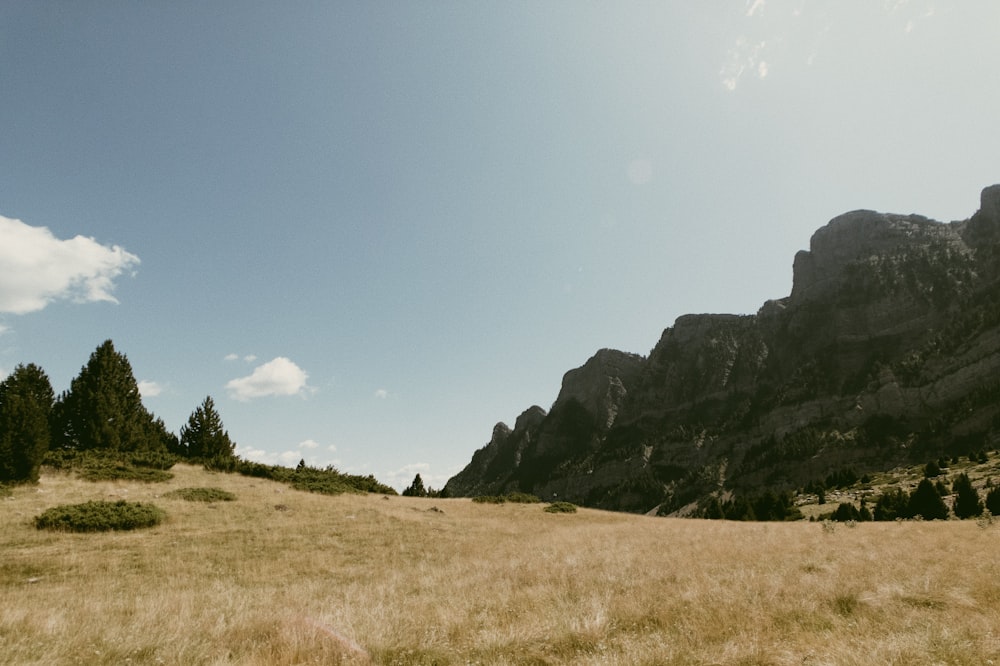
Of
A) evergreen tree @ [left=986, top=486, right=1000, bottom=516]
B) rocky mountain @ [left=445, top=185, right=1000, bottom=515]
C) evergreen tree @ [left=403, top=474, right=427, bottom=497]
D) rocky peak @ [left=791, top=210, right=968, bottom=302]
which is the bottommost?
evergreen tree @ [left=403, top=474, right=427, bottom=497]

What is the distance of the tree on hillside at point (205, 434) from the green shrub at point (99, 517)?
31212mm

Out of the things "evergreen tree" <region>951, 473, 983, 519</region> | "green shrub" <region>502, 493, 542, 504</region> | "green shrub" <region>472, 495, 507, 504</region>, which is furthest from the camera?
"green shrub" <region>502, 493, 542, 504</region>

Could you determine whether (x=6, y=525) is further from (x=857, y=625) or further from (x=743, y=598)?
→ (x=857, y=625)

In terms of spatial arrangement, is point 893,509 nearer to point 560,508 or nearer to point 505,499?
point 560,508

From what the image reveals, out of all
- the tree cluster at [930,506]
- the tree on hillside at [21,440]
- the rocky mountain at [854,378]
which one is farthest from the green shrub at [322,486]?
the rocky mountain at [854,378]

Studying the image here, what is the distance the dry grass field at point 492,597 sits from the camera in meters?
5.79

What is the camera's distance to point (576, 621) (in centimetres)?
694

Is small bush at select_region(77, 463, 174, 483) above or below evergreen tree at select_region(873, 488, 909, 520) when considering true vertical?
below

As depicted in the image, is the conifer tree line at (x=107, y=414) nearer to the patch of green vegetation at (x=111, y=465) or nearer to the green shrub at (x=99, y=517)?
the patch of green vegetation at (x=111, y=465)

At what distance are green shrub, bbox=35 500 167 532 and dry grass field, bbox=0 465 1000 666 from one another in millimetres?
718

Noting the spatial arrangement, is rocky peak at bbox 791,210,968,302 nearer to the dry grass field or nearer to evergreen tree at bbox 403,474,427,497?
evergreen tree at bbox 403,474,427,497

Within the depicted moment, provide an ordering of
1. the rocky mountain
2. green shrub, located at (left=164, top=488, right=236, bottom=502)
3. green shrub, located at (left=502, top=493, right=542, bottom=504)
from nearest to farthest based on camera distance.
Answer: green shrub, located at (left=164, top=488, right=236, bottom=502) < green shrub, located at (left=502, top=493, right=542, bottom=504) < the rocky mountain

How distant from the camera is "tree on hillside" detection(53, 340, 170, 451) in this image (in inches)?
1526

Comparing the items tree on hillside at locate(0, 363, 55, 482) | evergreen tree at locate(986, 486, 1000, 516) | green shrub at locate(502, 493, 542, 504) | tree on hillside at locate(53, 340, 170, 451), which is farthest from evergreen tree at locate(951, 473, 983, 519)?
tree on hillside at locate(53, 340, 170, 451)
